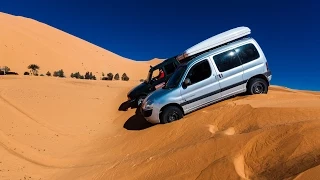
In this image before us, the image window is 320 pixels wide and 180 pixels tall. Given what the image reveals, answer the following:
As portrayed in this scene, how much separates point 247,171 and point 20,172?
5.61 metres

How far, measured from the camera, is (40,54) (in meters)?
42.9

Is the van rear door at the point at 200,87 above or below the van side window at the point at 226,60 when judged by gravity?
below

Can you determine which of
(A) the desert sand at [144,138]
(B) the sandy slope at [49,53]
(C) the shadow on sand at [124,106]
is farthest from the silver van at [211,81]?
(B) the sandy slope at [49,53]

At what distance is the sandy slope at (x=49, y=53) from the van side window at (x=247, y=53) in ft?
93.8

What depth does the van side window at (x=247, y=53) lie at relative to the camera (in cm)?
1051

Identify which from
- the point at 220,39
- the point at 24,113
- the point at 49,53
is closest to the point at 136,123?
the point at 220,39

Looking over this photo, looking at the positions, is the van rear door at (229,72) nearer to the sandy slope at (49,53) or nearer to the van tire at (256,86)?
the van tire at (256,86)

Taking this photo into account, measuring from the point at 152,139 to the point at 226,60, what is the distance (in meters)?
3.49

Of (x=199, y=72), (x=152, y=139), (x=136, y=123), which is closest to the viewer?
(x=152, y=139)

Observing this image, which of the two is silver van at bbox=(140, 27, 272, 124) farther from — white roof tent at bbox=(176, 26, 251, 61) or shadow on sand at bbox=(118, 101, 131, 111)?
shadow on sand at bbox=(118, 101, 131, 111)

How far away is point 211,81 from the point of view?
10.2 meters

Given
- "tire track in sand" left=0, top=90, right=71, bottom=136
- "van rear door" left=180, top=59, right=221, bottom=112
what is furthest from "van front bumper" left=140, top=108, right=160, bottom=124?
"tire track in sand" left=0, top=90, right=71, bottom=136

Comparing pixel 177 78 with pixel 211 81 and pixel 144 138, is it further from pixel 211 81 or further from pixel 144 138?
pixel 144 138

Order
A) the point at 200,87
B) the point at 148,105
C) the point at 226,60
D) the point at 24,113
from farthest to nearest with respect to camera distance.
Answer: the point at 24,113
the point at 226,60
the point at 200,87
the point at 148,105
